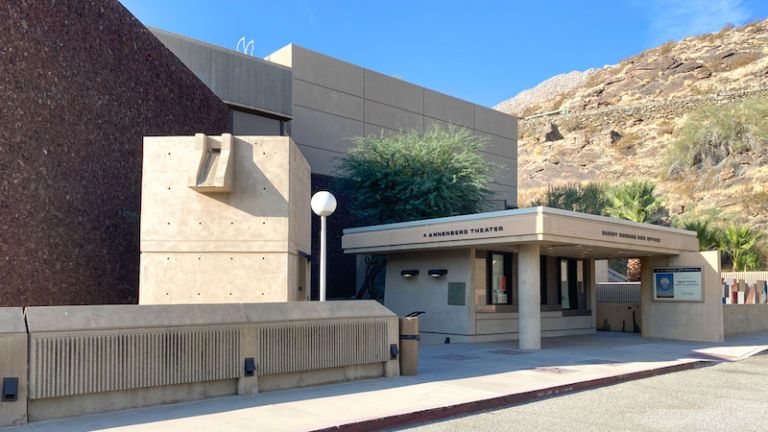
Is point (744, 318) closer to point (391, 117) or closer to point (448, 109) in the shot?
point (448, 109)

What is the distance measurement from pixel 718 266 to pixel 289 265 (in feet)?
50.3

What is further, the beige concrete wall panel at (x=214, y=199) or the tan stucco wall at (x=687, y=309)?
the tan stucco wall at (x=687, y=309)

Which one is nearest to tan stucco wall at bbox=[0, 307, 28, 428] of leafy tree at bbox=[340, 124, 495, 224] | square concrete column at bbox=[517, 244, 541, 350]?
square concrete column at bbox=[517, 244, 541, 350]

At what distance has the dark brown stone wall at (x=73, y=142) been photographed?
41.4 ft

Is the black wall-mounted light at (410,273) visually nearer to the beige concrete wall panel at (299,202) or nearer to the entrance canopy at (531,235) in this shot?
the entrance canopy at (531,235)

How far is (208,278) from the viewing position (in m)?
11.9

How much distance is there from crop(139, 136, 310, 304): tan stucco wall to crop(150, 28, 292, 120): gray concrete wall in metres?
13.7

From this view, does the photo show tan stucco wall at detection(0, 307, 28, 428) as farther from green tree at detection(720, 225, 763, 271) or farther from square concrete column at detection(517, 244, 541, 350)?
green tree at detection(720, 225, 763, 271)

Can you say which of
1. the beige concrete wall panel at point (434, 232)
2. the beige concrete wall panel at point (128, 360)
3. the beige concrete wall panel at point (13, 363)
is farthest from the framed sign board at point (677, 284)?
the beige concrete wall panel at point (13, 363)

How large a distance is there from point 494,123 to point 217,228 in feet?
93.1

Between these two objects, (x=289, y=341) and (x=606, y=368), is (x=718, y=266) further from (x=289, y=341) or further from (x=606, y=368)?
(x=289, y=341)

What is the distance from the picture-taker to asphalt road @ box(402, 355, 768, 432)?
8289 millimetres

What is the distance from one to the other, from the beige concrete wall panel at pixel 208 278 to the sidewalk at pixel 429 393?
2.46m

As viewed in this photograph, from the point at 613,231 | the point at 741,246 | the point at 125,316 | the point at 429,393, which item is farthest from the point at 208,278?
the point at 741,246
